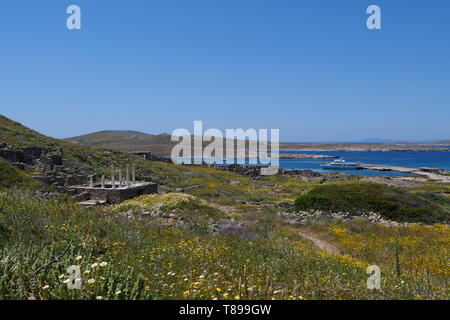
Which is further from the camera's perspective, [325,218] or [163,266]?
[325,218]

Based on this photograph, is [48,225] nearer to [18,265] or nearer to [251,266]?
[18,265]

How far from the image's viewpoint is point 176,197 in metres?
21.0

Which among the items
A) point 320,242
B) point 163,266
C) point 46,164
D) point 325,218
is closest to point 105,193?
point 46,164

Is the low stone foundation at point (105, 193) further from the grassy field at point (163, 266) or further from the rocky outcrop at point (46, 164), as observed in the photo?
the grassy field at point (163, 266)

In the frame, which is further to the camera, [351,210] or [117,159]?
[117,159]

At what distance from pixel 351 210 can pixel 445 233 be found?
8153mm

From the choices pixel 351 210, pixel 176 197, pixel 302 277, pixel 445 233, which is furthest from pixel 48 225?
pixel 351 210

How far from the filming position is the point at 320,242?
611 inches

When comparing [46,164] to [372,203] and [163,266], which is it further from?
[163,266]

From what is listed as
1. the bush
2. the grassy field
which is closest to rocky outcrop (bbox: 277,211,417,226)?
the bush

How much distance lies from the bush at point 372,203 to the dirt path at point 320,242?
8.87 meters

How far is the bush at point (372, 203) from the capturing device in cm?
2428

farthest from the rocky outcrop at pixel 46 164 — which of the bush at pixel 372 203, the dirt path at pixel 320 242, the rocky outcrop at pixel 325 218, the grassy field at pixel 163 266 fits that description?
the bush at pixel 372 203

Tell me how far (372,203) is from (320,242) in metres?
12.4
